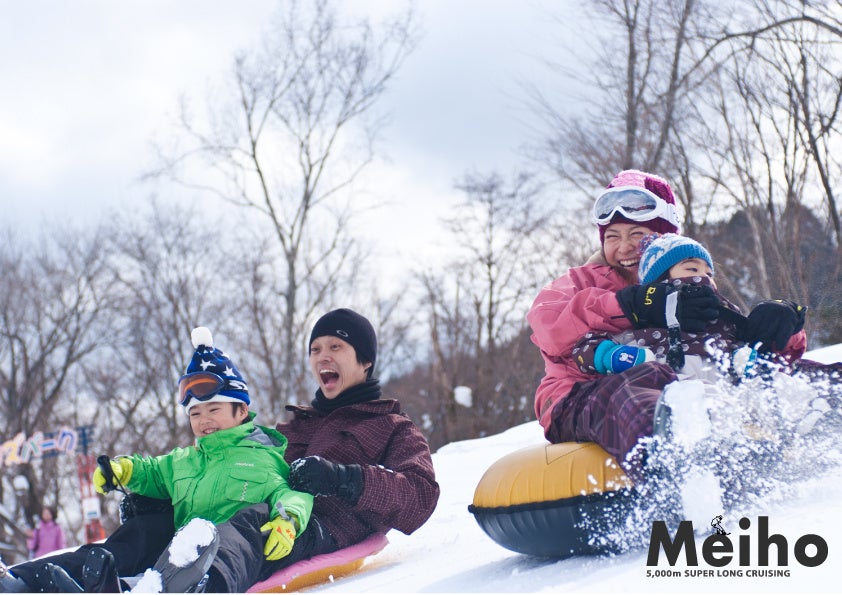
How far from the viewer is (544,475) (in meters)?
2.43

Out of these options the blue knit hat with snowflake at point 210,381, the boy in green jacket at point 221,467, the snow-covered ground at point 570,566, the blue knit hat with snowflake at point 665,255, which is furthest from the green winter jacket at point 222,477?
the blue knit hat with snowflake at point 665,255

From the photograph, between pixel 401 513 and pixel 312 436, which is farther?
pixel 312 436

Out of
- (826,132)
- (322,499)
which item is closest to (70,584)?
(322,499)

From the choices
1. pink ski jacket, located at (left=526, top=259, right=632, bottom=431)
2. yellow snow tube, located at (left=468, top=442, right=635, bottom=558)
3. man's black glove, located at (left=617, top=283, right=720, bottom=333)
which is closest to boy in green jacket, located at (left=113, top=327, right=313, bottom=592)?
yellow snow tube, located at (left=468, top=442, right=635, bottom=558)

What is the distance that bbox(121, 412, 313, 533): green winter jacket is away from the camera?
9.05 feet

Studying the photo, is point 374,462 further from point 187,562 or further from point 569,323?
point 187,562

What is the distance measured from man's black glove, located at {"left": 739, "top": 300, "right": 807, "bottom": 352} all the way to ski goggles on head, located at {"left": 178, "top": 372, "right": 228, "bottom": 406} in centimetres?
180

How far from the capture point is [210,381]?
120 inches

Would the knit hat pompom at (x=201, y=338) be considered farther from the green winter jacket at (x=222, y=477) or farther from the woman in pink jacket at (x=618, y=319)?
the woman in pink jacket at (x=618, y=319)

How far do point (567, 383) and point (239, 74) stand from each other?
1286cm

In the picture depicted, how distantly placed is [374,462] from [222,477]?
0.56m

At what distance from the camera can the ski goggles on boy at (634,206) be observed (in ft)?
10.1

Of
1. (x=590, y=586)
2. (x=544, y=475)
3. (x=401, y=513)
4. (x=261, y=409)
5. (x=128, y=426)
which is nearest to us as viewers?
(x=590, y=586)

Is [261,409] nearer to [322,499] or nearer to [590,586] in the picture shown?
[322,499]
